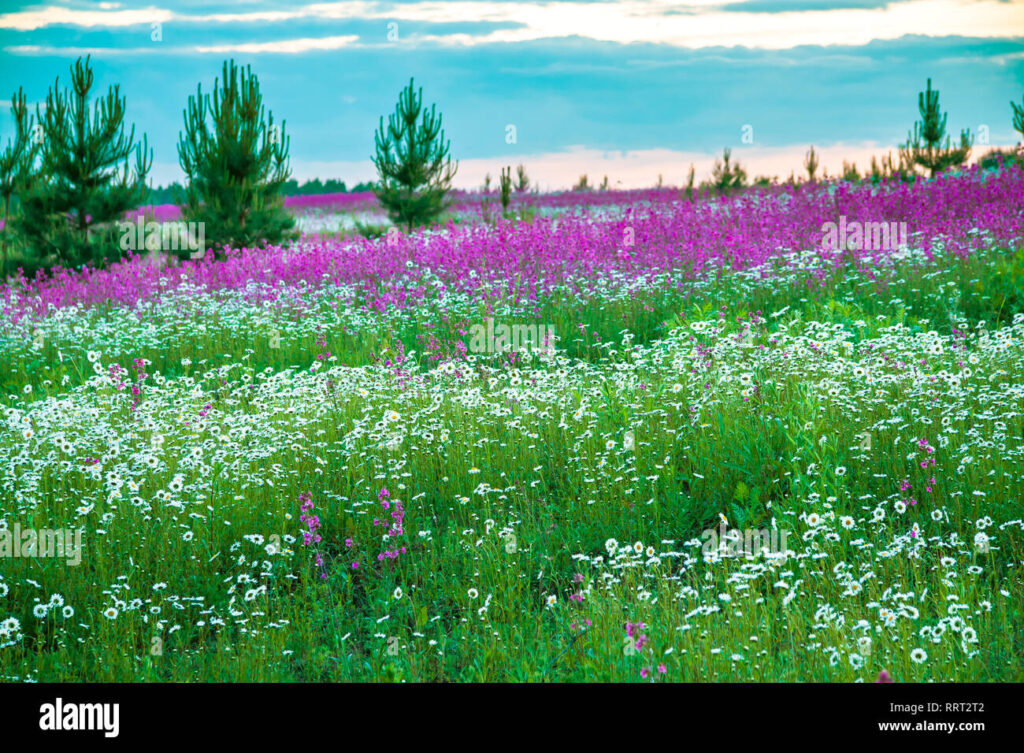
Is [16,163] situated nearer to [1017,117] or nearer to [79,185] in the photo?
[79,185]

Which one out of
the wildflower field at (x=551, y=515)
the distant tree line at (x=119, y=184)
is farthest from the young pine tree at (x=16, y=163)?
the wildflower field at (x=551, y=515)

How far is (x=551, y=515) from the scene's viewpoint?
5586mm

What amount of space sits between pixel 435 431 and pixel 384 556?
1447 mm

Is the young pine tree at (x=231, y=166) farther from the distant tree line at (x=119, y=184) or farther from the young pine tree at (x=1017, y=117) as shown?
the young pine tree at (x=1017, y=117)

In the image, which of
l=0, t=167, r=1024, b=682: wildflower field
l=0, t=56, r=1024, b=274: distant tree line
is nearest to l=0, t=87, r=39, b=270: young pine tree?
l=0, t=56, r=1024, b=274: distant tree line

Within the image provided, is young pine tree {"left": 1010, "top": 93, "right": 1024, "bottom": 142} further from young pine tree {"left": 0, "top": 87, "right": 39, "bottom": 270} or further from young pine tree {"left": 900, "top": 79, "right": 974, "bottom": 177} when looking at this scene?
young pine tree {"left": 0, "top": 87, "right": 39, "bottom": 270}

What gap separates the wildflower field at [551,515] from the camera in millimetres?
4105

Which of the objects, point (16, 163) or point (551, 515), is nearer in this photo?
point (551, 515)

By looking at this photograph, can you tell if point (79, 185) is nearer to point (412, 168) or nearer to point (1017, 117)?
point (412, 168)

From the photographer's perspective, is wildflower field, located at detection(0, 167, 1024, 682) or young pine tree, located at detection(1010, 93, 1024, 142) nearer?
wildflower field, located at detection(0, 167, 1024, 682)

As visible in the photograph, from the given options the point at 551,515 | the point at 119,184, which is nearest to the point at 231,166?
the point at 119,184

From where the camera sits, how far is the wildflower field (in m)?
4.11

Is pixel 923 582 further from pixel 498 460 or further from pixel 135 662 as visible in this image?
pixel 135 662
